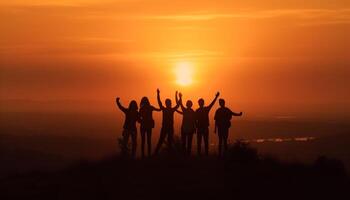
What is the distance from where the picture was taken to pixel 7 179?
34781 mm

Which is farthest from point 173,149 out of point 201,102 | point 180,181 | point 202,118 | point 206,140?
point 180,181

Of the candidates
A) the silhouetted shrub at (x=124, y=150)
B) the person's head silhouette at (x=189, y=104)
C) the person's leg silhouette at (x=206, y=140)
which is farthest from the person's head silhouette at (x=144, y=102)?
the person's leg silhouette at (x=206, y=140)

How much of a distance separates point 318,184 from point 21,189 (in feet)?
38.2

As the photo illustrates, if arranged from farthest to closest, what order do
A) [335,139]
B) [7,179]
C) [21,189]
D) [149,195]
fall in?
[335,139] → [7,179] → [21,189] → [149,195]

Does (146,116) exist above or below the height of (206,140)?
above

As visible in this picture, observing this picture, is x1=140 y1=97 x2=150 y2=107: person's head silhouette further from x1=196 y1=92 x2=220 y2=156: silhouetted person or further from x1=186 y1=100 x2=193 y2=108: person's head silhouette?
x1=196 y1=92 x2=220 y2=156: silhouetted person

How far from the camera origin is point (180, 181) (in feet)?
103

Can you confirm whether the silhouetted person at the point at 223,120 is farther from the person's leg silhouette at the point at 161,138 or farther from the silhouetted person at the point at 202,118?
the person's leg silhouette at the point at 161,138

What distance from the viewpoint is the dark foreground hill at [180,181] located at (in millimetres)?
30531

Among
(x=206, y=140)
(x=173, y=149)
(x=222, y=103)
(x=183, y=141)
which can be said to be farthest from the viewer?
(x=173, y=149)

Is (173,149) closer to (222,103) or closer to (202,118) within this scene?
(202,118)

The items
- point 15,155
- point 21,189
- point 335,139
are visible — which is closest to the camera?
point 21,189

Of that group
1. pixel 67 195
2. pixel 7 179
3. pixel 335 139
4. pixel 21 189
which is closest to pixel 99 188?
pixel 67 195

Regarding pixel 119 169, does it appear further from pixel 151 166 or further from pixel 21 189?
pixel 21 189
